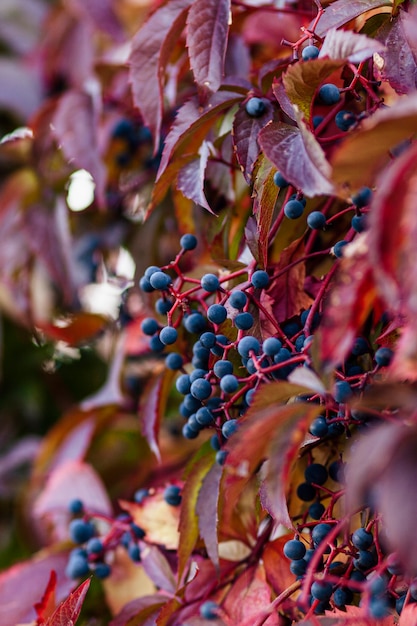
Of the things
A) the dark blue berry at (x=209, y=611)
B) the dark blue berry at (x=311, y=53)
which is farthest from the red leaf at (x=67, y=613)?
the dark blue berry at (x=311, y=53)

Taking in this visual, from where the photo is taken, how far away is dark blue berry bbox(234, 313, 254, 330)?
520mm

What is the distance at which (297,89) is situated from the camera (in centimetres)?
51

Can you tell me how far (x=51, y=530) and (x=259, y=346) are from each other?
2.19ft

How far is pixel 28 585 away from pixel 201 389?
0.41 meters

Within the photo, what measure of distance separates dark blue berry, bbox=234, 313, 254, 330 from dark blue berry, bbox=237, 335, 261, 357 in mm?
11

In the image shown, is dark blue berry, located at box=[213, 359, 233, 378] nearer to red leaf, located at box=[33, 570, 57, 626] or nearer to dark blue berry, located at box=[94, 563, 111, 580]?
red leaf, located at box=[33, 570, 57, 626]

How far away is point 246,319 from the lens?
0.52m

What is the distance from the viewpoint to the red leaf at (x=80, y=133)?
0.90 m

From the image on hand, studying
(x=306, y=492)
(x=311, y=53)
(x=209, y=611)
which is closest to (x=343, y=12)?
(x=311, y=53)

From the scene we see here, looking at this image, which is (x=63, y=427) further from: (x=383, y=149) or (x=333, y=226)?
(x=383, y=149)

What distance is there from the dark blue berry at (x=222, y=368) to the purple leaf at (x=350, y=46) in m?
0.22

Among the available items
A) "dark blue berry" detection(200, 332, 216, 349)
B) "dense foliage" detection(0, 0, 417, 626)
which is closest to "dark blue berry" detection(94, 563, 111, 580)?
"dense foliage" detection(0, 0, 417, 626)

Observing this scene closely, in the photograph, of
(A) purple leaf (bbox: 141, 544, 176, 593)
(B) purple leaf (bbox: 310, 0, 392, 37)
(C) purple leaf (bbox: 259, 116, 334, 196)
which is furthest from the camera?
(A) purple leaf (bbox: 141, 544, 176, 593)

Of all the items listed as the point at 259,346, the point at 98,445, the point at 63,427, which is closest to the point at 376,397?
the point at 259,346
